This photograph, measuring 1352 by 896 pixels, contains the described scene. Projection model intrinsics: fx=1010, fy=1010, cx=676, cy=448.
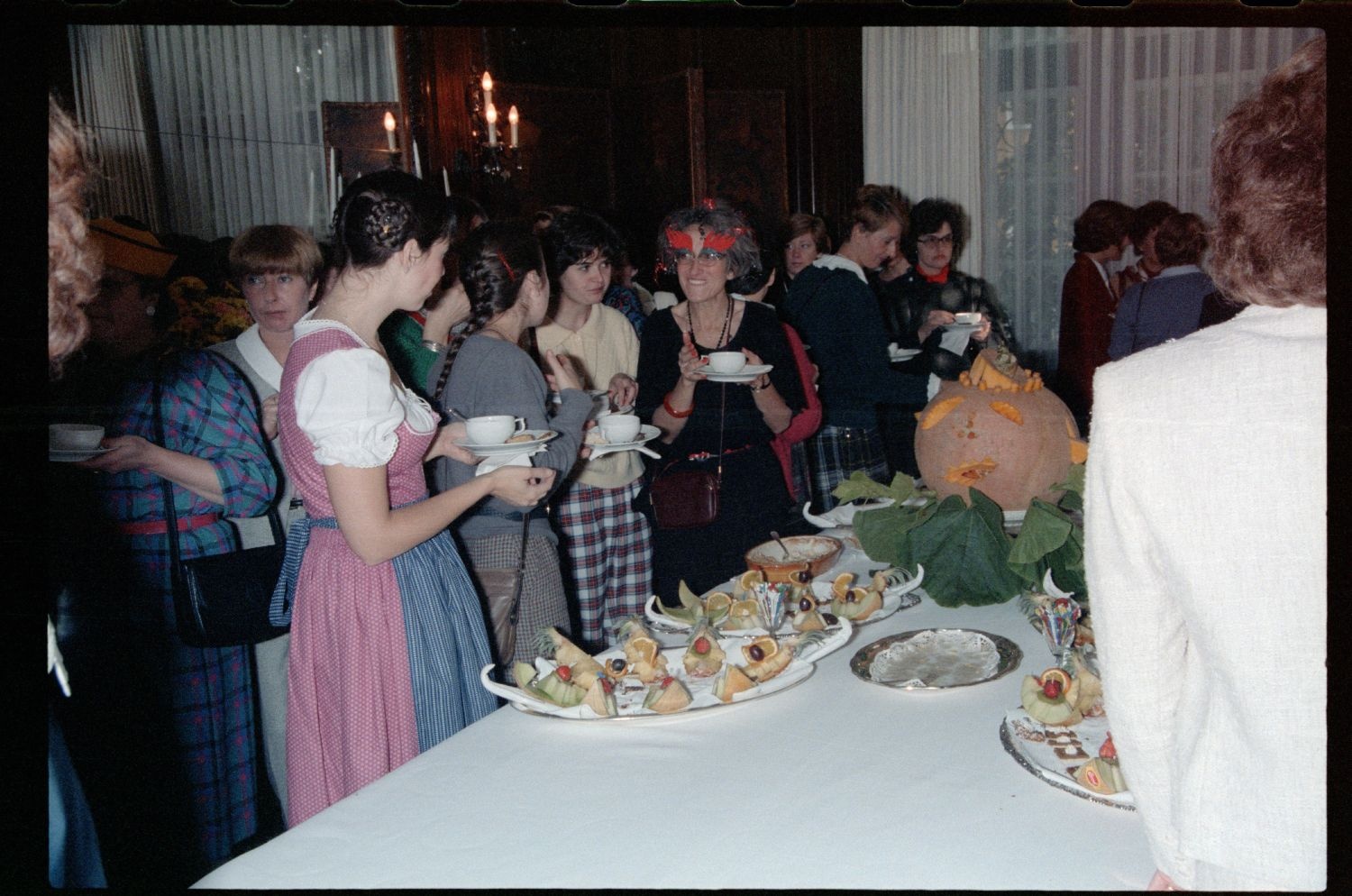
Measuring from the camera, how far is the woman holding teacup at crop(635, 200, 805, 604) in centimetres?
243

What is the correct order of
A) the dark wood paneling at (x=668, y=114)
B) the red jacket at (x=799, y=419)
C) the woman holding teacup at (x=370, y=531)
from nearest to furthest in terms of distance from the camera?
the woman holding teacup at (x=370, y=531) → the red jacket at (x=799, y=419) → the dark wood paneling at (x=668, y=114)

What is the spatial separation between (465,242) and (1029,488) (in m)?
1.21

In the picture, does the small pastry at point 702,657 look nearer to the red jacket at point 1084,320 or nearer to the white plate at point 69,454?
the white plate at point 69,454

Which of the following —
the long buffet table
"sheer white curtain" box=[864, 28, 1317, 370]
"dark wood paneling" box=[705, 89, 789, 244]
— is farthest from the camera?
Answer: "dark wood paneling" box=[705, 89, 789, 244]

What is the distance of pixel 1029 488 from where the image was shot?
1.68 m

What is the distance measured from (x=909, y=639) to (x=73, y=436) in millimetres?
1101

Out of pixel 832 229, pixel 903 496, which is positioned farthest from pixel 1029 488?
pixel 832 229

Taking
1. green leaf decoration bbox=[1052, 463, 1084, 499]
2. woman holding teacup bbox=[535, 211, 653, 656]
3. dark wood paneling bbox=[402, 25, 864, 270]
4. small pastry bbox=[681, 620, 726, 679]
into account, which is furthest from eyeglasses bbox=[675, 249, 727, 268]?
dark wood paneling bbox=[402, 25, 864, 270]

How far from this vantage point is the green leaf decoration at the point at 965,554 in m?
1.56

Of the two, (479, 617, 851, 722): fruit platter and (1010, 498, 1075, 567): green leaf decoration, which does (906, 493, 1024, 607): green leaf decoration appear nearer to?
(1010, 498, 1075, 567): green leaf decoration

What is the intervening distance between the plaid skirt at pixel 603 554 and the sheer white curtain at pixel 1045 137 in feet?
4.89

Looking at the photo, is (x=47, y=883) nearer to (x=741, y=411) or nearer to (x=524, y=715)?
(x=524, y=715)

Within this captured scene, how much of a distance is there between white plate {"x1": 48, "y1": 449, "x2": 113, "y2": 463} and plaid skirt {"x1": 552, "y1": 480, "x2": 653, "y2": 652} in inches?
53.9

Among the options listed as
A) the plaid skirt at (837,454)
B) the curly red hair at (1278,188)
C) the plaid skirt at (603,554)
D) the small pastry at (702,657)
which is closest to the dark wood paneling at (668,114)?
the plaid skirt at (837,454)
